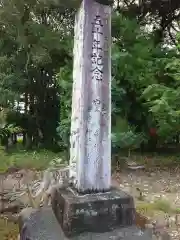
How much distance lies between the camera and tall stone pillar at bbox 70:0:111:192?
10.7ft

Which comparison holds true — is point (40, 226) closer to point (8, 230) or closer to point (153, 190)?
point (8, 230)

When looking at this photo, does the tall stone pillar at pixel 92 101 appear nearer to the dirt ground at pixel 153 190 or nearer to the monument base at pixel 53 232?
the monument base at pixel 53 232

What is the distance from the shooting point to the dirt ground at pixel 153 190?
5176 millimetres

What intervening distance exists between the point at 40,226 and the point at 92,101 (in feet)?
4.84

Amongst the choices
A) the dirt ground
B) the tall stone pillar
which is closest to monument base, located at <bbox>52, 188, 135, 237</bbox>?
the tall stone pillar

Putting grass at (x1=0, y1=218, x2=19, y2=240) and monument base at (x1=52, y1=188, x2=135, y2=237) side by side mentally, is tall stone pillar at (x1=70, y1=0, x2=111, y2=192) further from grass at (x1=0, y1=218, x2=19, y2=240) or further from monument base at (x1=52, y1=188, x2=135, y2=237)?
grass at (x1=0, y1=218, x2=19, y2=240)

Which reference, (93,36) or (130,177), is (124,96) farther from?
(93,36)

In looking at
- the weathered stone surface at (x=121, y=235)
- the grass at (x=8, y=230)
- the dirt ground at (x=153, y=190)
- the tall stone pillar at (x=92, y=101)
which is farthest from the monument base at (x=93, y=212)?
the dirt ground at (x=153, y=190)

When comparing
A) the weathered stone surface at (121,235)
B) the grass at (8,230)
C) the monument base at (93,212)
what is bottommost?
the grass at (8,230)

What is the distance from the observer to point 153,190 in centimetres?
743

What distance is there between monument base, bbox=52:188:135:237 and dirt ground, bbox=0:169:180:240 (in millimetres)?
1723

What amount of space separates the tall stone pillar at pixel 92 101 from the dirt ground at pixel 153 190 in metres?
1.97

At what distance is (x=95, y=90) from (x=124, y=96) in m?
7.75

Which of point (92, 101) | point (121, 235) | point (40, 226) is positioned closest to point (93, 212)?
point (121, 235)
